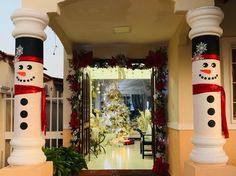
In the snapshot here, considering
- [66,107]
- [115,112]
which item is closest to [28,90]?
[66,107]

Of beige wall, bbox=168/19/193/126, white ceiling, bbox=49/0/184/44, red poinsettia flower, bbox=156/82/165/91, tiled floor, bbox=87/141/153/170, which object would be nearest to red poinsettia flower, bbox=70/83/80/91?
white ceiling, bbox=49/0/184/44

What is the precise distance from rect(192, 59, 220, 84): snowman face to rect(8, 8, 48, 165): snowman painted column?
1623mm

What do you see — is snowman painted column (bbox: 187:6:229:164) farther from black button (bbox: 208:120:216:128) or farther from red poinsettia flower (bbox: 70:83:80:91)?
red poinsettia flower (bbox: 70:83:80:91)

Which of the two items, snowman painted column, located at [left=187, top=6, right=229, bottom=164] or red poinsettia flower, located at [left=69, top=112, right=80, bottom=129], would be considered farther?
red poinsettia flower, located at [left=69, top=112, right=80, bottom=129]

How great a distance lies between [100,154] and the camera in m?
8.69

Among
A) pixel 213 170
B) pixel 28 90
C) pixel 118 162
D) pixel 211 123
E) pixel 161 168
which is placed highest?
pixel 28 90

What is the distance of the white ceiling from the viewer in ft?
13.4

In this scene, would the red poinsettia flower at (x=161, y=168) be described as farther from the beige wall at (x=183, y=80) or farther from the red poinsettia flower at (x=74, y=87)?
the red poinsettia flower at (x=74, y=87)

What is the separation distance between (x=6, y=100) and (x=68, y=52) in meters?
1.58

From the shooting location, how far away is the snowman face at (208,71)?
→ 117 inches

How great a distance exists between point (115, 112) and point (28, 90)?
10492 mm

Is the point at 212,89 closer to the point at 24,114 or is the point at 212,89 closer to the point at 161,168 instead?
the point at 24,114

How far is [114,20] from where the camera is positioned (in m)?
4.77

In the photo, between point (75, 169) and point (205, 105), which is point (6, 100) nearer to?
point (75, 169)
